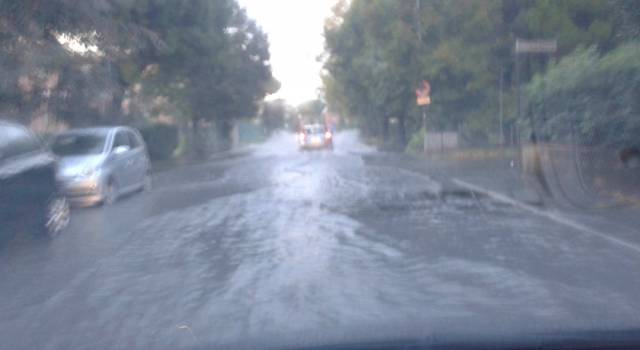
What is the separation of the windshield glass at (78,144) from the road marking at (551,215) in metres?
7.92

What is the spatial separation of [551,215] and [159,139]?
80.9 ft

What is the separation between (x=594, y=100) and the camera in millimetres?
15031

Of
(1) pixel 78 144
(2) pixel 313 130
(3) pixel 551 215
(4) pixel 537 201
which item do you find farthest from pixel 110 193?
(2) pixel 313 130

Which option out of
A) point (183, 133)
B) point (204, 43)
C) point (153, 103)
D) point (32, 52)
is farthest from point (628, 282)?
point (183, 133)

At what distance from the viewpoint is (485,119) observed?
96.7ft

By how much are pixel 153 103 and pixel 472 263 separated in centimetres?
3565

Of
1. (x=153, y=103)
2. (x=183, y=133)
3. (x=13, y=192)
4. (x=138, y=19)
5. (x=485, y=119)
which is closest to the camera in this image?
(x=13, y=192)

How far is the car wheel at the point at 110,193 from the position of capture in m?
16.9

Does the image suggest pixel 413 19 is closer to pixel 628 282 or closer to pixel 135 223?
pixel 135 223

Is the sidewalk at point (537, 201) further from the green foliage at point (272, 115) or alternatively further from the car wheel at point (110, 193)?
the green foliage at point (272, 115)

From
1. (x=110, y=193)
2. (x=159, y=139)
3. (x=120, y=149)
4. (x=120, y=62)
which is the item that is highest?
(x=120, y=62)

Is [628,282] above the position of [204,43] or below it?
below

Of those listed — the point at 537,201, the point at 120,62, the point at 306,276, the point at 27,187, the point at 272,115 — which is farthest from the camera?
the point at 272,115

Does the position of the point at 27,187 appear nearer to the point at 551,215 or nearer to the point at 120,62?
the point at 551,215
